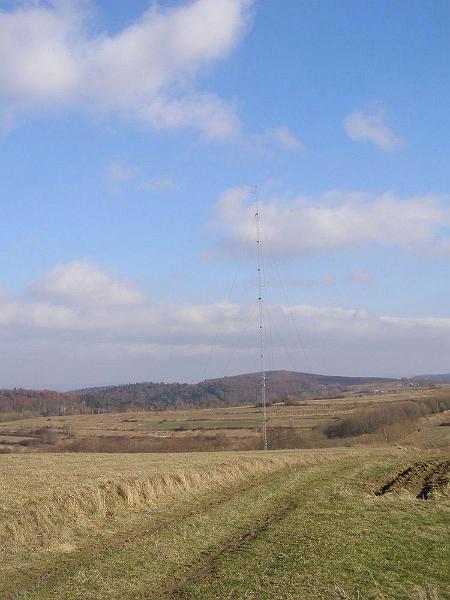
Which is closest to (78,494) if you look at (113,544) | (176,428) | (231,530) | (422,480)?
(113,544)

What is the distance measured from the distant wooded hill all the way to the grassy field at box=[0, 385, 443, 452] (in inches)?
977

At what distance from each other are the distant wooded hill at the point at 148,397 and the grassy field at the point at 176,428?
24.8m

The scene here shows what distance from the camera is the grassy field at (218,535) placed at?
38.4 ft

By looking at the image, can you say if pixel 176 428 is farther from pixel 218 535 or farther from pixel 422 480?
pixel 218 535

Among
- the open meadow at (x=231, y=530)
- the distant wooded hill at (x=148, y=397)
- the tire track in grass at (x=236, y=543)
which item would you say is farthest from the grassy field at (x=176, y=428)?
the tire track in grass at (x=236, y=543)

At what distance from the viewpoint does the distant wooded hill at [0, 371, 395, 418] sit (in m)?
144

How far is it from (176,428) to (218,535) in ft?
261

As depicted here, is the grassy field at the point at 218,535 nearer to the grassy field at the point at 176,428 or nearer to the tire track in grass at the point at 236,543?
the tire track in grass at the point at 236,543

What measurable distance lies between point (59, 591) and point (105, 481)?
10092 mm

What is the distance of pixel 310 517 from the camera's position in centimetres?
1817

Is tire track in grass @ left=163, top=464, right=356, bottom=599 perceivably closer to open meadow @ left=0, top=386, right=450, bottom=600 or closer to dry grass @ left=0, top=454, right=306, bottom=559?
open meadow @ left=0, top=386, right=450, bottom=600

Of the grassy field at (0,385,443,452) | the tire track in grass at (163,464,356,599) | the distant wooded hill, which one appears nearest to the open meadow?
the tire track in grass at (163,464,356,599)

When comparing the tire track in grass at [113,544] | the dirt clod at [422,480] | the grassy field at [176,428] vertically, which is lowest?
the grassy field at [176,428]

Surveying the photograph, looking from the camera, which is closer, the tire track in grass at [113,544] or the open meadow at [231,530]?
the open meadow at [231,530]
